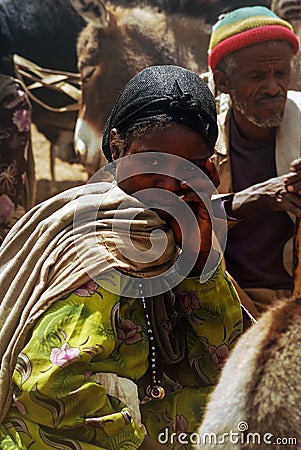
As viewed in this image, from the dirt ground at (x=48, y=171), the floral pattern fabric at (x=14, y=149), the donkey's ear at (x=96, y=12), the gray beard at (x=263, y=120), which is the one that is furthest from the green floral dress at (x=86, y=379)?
the dirt ground at (x=48, y=171)

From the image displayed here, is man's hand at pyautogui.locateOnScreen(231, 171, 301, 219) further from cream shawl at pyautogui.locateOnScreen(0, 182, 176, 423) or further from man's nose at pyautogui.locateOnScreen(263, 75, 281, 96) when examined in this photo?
cream shawl at pyautogui.locateOnScreen(0, 182, 176, 423)

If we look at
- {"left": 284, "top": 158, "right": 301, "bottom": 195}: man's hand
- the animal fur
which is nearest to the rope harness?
{"left": 284, "top": 158, "right": 301, "bottom": 195}: man's hand

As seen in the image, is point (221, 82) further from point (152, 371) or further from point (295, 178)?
point (152, 371)

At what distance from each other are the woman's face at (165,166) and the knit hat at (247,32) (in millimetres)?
1851

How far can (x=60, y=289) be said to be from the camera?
6.00 feet

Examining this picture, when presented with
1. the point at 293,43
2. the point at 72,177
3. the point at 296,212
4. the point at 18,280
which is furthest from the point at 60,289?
the point at 72,177

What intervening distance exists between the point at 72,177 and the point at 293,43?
4774mm

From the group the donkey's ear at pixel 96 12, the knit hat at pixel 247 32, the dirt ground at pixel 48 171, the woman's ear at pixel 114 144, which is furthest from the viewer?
the dirt ground at pixel 48 171

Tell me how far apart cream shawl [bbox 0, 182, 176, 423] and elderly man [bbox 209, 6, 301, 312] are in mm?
1604

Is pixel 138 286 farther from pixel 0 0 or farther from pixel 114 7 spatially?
pixel 0 0

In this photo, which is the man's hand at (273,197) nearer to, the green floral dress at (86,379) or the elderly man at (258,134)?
the elderly man at (258,134)

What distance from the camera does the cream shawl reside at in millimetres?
1840

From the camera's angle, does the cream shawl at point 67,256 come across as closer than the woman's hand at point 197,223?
Yes

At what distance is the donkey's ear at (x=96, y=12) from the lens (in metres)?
6.10
